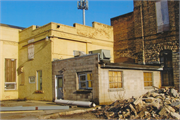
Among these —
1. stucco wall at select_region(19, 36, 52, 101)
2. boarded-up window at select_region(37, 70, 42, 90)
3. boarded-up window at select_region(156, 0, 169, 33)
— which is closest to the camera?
stucco wall at select_region(19, 36, 52, 101)

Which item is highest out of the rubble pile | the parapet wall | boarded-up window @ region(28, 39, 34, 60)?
the parapet wall

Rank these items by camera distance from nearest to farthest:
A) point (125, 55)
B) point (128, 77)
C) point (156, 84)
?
1. point (128, 77)
2. point (156, 84)
3. point (125, 55)

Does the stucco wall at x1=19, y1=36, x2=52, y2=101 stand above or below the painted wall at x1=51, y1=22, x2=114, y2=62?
below

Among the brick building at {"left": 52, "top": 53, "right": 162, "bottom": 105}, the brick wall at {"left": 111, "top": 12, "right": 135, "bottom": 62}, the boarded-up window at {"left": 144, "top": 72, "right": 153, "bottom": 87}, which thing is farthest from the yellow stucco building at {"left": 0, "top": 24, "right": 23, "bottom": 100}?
the boarded-up window at {"left": 144, "top": 72, "right": 153, "bottom": 87}

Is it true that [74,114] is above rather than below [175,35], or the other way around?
below

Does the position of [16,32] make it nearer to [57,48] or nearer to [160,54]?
[57,48]

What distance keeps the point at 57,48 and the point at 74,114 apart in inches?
335

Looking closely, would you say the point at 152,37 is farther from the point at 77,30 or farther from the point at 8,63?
the point at 8,63

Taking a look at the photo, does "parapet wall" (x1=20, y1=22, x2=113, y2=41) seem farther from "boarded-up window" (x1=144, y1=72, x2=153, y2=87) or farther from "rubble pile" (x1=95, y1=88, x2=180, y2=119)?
"rubble pile" (x1=95, y1=88, x2=180, y2=119)

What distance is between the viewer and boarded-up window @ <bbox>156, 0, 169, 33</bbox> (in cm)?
1969

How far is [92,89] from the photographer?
14.2 m

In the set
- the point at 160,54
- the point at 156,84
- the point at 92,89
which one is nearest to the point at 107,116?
the point at 92,89

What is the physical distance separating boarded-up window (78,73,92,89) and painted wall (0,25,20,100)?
9.65 m

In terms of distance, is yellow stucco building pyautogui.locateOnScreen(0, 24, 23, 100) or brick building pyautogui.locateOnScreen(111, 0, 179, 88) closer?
brick building pyautogui.locateOnScreen(111, 0, 179, 88)
